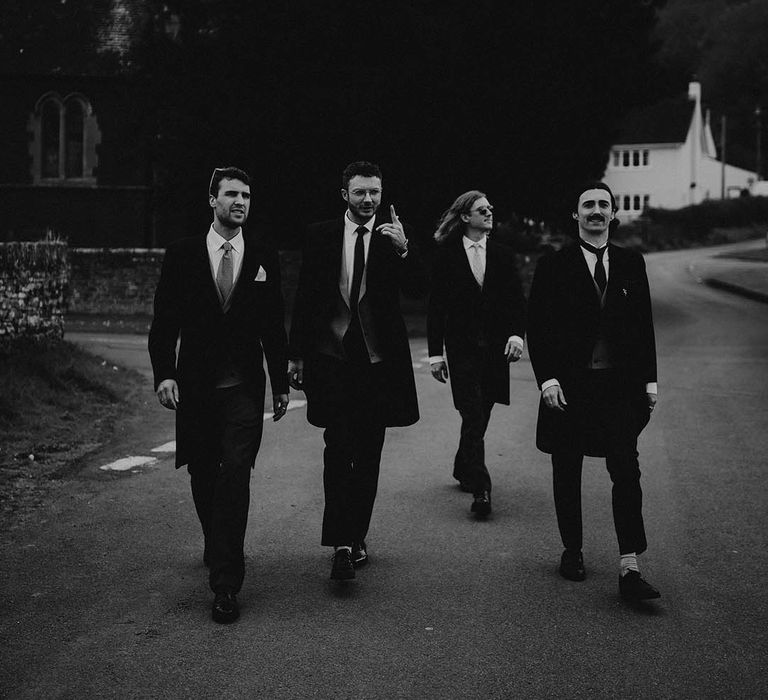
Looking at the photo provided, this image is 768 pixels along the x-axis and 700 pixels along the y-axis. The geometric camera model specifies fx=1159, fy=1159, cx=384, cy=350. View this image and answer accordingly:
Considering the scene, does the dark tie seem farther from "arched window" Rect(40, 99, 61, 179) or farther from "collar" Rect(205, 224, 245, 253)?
"arched window" Rect(40, 99, 61, 179)

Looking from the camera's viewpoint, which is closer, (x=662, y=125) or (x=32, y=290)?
(x=32, y=290)

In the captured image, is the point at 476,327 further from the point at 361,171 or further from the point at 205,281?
the point at 205,281

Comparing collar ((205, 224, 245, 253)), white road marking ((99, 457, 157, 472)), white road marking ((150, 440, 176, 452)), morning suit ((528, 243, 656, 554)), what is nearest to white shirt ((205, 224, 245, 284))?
collar ((205, 224, 245, 253))

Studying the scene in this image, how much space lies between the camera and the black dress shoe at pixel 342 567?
5.70 meters

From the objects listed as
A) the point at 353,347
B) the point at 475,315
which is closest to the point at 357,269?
the point at 353,347

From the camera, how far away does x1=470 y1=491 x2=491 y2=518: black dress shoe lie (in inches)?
287

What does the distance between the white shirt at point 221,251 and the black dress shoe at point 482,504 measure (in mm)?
2442

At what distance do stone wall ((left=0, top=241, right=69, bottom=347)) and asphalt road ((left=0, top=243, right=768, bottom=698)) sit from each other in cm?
456

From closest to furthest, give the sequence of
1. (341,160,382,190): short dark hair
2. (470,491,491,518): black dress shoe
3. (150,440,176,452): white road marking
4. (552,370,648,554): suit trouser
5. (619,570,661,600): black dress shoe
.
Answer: (619,570,661,600): black dress shoe, (552,370,648,554): suit trouser, (341,160,382,190): short dark hair, (470,491,491,518): black dress shoe, (150,440,176,452): white road marking

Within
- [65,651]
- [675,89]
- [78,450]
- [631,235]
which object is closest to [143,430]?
[78,450]

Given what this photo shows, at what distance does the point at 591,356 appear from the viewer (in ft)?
19.3

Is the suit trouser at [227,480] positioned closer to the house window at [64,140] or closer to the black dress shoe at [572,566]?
the black dress shoe at [572,566]

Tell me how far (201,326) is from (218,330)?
87mm

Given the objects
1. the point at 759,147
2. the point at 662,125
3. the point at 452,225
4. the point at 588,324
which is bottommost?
the point at 588,324
